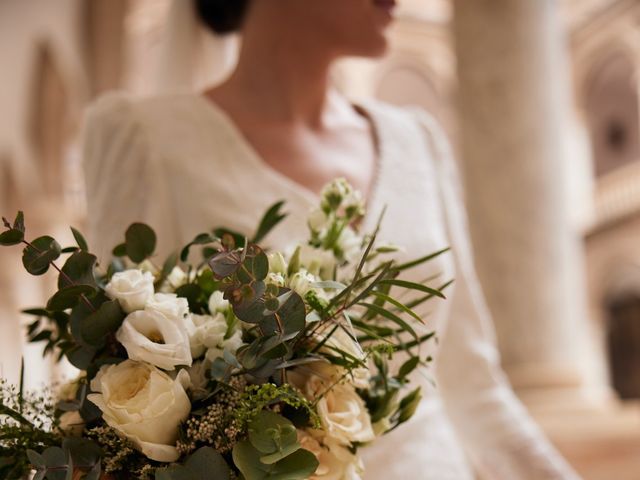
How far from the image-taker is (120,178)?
1.53m

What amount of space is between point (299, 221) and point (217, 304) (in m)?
0.63

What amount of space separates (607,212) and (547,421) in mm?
12913

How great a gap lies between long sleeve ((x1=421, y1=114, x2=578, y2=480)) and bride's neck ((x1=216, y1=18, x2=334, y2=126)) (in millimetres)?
330

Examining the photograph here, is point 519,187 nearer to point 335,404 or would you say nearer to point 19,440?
point 335,404

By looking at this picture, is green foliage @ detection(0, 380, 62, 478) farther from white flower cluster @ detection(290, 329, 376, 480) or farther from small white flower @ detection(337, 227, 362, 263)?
small white flower @ detection(337, 227, 362, 263)

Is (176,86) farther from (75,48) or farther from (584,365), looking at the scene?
(75,48)

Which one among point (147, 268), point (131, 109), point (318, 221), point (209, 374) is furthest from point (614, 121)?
point (209, 374)

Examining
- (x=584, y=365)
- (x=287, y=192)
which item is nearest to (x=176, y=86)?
(x=287, y=192)

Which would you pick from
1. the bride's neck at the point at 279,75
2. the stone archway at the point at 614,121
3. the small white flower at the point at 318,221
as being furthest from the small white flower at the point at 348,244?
the stone archway at the point at 614,121

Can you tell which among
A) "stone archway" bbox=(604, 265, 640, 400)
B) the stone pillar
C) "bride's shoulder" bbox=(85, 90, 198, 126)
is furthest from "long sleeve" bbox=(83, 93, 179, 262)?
"stone archway" bbox=(604, 265, 640, 400)

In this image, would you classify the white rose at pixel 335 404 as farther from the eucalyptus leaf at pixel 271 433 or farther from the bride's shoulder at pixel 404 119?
the bride's shoulder at pixel 404 119

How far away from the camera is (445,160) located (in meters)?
1.84

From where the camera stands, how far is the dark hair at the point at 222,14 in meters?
1.86

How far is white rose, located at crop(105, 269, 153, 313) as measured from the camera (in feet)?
2.86
